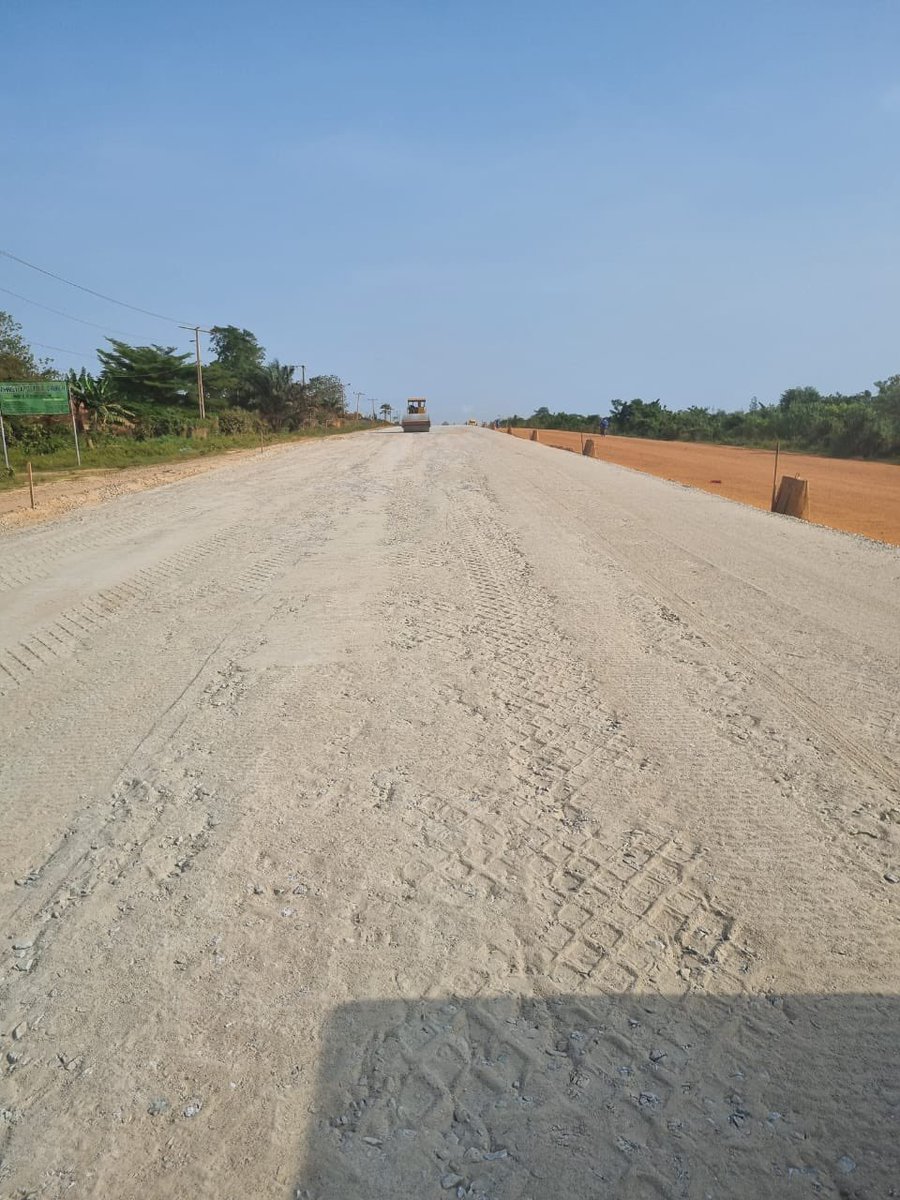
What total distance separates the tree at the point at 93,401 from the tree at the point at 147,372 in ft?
35.8

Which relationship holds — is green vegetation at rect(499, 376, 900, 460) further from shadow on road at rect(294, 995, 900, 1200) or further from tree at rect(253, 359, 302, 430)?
shadow on road at rect(294, 995, 900, 1200)

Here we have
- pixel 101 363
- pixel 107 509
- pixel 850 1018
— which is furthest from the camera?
pixel 101 363

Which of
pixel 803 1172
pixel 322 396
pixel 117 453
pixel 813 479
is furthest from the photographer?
pixel 322 396

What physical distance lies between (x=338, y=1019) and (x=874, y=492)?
2392cm

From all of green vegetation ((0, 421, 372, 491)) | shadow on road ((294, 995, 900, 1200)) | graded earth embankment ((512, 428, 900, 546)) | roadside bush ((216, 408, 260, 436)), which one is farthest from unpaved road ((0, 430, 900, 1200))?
roadside bush ((216, 408, 260, 436))

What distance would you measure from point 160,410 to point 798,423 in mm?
37953

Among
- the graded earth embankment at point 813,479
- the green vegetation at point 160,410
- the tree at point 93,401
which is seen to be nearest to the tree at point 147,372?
the green vegetation at point 160,410

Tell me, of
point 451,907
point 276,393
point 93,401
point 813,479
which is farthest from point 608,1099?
point 276,393

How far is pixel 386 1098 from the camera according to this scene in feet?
6.88

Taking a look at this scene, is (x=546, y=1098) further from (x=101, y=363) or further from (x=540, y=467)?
(x=101, y=363)

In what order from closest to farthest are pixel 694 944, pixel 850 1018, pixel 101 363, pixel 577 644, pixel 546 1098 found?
pixel 546 1098 < pixel 850 1018 < pixel 694 944 < pixel 577 644 < pixel 101 363

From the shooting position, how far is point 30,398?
21.2 meters

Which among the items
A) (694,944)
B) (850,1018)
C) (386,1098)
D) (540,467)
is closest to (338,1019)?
(386,1098)

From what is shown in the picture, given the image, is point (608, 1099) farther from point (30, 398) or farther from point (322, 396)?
point (322, 396)
